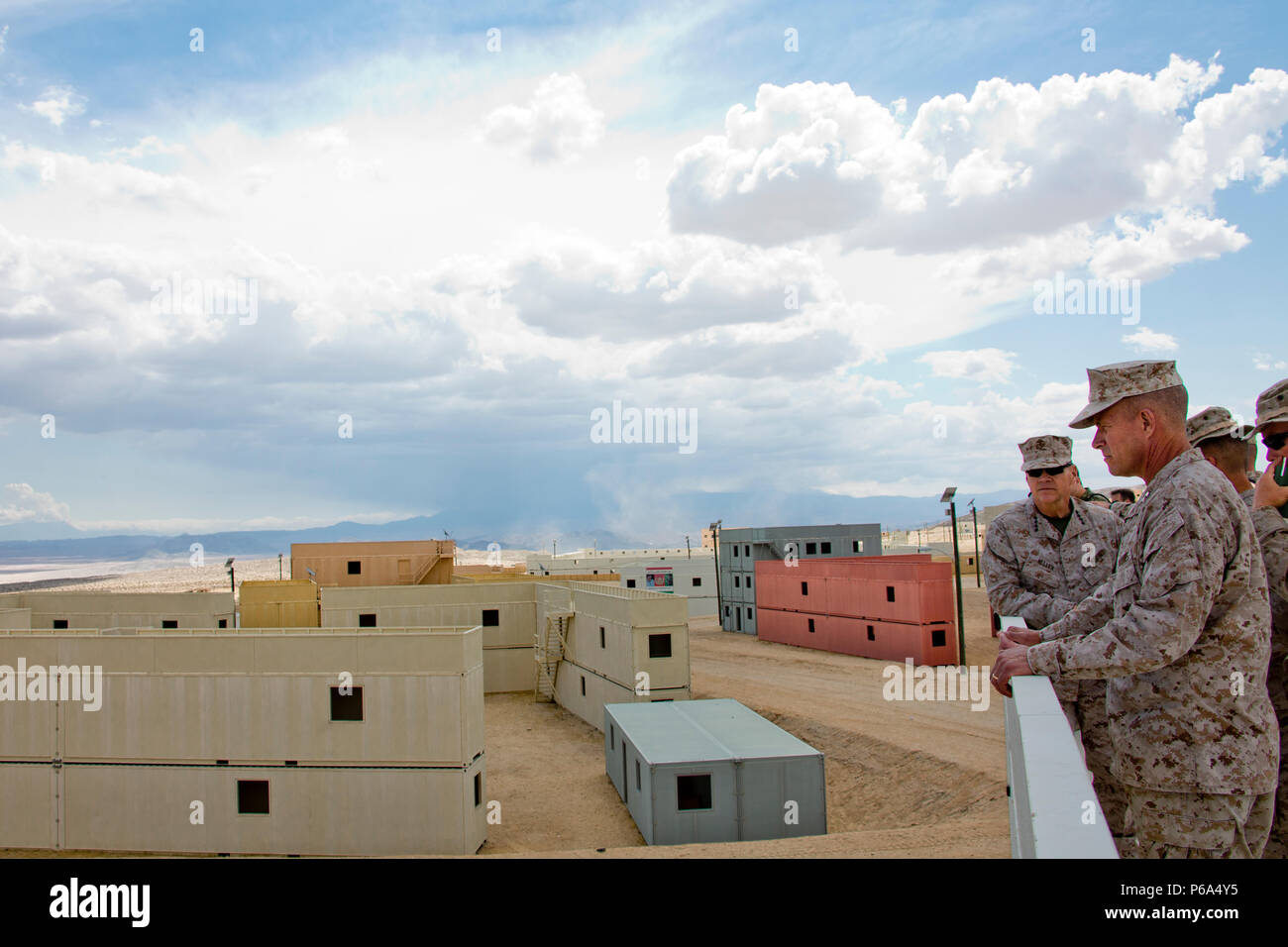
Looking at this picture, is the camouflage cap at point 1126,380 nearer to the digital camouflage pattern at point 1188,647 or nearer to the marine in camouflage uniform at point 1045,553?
the digital camouflage pattern at point 1188,647

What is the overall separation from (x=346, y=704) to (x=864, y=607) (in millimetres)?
23893

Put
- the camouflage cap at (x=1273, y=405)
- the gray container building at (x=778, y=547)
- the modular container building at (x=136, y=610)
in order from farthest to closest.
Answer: the gray container building at (x=778, y=547) < the modular container building at (x=136, y=610) < the camouflage cap at (x=1273, y=405)

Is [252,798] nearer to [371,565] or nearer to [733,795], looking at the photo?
[733,795]

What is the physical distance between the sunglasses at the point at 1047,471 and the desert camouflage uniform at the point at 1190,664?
2.70m

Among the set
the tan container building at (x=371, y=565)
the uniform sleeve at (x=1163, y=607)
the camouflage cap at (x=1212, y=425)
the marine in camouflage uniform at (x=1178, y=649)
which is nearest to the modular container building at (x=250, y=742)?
the camouflage cap at (x=1212, y=425)

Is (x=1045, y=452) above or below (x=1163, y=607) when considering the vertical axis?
above

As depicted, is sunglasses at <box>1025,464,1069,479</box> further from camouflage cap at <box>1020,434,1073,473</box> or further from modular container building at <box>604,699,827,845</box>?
modular container building at <box>604,699,827,845</box>

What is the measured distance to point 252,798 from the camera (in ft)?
62.2

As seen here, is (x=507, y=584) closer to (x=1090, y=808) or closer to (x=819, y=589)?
(x=819, y=589)

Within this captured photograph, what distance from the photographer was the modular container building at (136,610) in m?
34.8

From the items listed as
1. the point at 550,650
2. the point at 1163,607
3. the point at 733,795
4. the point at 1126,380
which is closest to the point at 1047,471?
the point at 1126,380

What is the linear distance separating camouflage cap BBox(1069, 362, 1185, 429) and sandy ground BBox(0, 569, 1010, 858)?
405 inches
